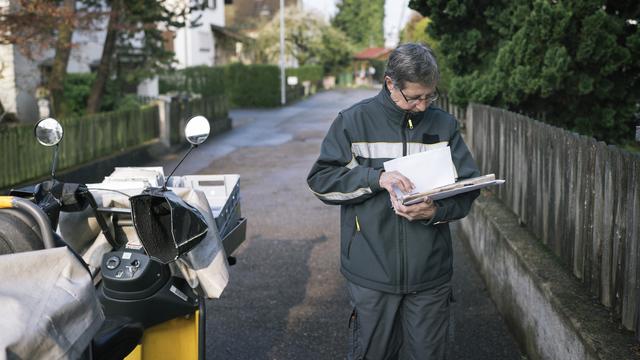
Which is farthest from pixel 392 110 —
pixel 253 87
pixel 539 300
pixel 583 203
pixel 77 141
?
pixel 253 87

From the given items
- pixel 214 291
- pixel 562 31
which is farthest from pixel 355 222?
pixel 562 31

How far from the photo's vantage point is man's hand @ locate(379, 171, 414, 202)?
3.54 metres

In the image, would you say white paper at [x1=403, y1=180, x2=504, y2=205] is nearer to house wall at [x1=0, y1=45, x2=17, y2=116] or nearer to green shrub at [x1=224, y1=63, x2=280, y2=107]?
house wall at [x1=0, y1=45, x2=17, y2=116]

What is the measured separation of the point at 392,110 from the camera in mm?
3740

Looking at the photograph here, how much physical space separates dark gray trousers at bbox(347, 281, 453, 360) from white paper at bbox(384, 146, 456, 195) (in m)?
→ 0.52

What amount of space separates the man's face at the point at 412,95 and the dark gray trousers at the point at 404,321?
2.79ft

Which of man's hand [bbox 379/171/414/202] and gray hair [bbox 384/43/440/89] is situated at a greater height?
gray hair [bbox 384/43/440/89]

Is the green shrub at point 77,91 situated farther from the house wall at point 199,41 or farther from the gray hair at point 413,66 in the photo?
the gray hair at point 413,66

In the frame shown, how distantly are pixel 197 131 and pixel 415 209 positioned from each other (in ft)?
3.94

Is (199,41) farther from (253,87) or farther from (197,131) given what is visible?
(197,131)

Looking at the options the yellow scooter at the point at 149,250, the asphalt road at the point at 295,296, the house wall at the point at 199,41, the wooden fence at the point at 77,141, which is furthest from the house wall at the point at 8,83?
the house wall at the point at 199,41

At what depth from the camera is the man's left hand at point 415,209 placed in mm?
3543

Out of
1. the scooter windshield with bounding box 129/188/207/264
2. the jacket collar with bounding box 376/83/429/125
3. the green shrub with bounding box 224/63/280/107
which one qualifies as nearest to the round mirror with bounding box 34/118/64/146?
the scooter windshield with bounding box 129/188/207/264

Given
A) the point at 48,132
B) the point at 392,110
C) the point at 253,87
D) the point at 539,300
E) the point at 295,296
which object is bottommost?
the point at 295,296
